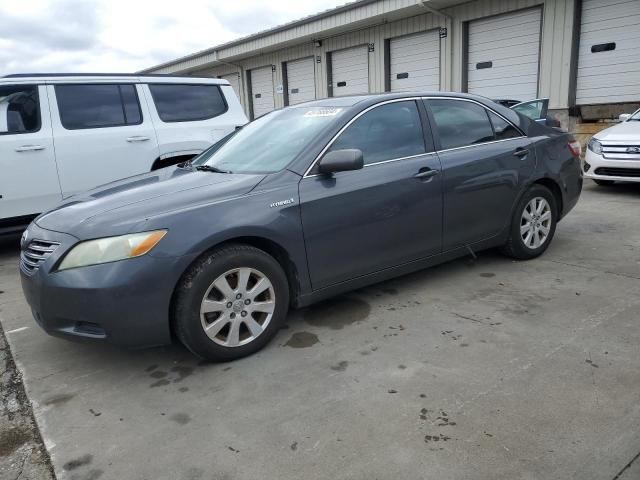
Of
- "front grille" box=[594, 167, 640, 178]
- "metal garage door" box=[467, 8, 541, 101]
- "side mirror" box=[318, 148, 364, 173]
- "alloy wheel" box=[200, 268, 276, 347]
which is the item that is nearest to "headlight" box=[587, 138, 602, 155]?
"front grille" box=[594, 167, 640, 178]

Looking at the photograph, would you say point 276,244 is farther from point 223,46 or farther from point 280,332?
point 223,46

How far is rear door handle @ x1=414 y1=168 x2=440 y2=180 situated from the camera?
385cm

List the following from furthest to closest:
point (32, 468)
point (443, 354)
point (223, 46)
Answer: point (223, 46) < point (443, 354) < point (32, 468)

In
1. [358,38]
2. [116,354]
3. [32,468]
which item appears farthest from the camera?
[358,38]

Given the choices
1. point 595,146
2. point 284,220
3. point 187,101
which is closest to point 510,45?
point 595,146

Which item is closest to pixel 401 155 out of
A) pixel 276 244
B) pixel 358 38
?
pixel 276 244

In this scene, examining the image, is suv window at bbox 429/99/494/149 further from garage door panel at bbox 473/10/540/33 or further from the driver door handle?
garage door panel at bbox 473/10/540/33

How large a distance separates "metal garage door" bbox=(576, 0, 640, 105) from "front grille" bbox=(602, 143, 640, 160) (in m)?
4.24

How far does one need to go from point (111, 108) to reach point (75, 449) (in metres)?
4.75

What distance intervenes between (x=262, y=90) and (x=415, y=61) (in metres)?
8.19

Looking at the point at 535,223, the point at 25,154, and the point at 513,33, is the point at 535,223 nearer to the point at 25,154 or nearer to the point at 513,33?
the point at 25,154

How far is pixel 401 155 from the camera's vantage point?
3859mm

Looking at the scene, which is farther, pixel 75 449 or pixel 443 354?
pixel 443 354

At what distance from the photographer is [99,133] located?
6.05 metres
